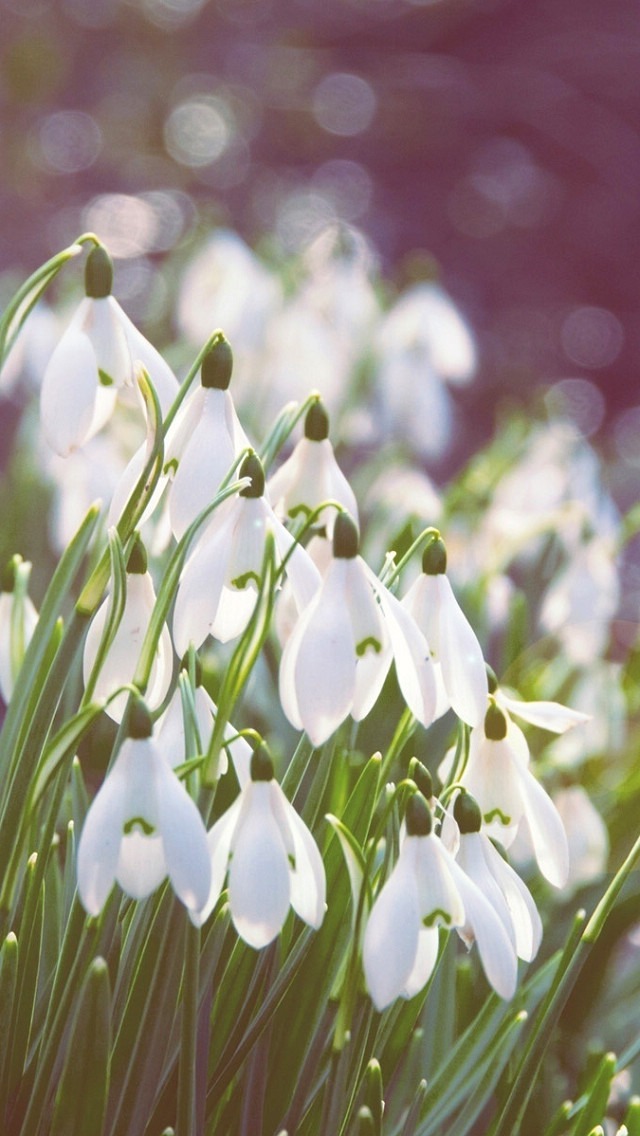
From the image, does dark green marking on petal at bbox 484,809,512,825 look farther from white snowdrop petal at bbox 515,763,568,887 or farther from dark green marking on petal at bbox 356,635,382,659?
dark green marking on petal at bbox 356,635,382,659

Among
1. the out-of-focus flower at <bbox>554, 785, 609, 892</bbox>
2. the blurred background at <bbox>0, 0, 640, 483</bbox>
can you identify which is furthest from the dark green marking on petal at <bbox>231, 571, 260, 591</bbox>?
the blurred background at <bbox>0, 0, 640, 483</bbox>

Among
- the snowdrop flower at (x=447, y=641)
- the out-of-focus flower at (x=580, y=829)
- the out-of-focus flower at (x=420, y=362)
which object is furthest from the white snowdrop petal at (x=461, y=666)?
the out-of-focus flower at (x=420, y=362)

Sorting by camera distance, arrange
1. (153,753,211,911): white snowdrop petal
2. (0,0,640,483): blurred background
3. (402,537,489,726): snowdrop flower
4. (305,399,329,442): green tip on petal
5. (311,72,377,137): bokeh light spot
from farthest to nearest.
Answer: (311,72,377,137): bokeh light spot < (0,0,640,483): blurred background < (305,399,329,442): green tip on petal < (402,537,489,726): snowdrop flower < (153,753,211,911): white snowdrop petal

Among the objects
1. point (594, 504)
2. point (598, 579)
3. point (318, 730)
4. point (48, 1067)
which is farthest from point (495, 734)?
point (594, 504)

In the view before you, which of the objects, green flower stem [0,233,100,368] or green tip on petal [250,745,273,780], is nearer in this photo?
green tip on petal [250,745,273,780]

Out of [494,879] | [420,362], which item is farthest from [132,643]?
[420,362]

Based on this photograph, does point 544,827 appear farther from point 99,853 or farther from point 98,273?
point 98,273

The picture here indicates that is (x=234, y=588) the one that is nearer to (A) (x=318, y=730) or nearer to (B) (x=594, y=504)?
(A) (x=318, y=730)
